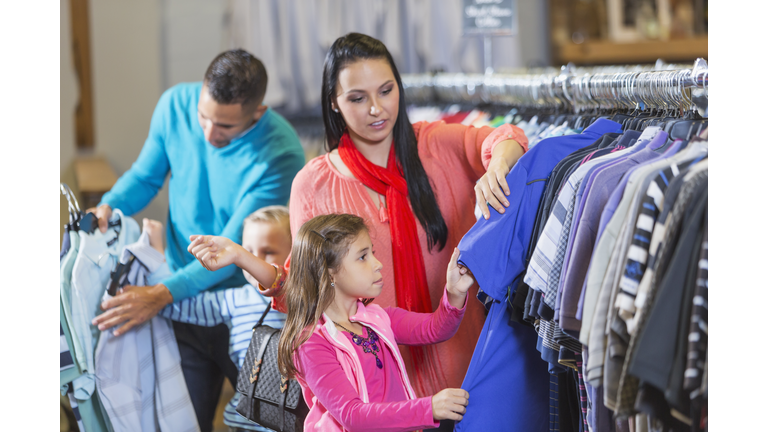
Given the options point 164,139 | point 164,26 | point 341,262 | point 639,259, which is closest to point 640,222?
point 639,259

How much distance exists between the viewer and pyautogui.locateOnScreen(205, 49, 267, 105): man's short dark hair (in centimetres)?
196

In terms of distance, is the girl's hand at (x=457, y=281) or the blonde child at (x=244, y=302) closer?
the girl's hand at (x=457, y=281)

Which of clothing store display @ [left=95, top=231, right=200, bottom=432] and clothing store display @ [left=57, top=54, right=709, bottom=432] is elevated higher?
clothing store display @ [left=57, top=54, right=709, bottom=432]

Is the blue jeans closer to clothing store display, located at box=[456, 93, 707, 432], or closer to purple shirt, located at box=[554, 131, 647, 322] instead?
clothing store display, located at box=[456, 93, 707, 432]

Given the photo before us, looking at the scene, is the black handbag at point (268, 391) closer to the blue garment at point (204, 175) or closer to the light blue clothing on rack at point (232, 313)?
the light blue clothing on rack at point (232, 313)

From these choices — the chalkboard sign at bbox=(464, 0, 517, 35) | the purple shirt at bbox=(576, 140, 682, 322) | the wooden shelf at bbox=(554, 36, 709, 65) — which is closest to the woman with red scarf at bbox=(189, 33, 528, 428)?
the purple shirt at bbox=(576, 140, 682, 322)

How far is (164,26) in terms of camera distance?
3.99 meters

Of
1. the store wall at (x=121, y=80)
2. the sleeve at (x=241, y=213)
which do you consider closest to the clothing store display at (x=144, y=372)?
the sleeve at (x=241, y=213)

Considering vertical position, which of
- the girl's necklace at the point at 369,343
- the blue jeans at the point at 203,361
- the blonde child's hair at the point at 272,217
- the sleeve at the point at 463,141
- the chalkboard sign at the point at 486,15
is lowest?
the blue jeans at the point at 203,361

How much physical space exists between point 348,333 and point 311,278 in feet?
0.48

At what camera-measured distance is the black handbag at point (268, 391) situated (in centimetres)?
163

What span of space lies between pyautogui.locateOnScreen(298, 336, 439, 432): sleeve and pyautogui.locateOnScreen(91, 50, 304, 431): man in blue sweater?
734mm

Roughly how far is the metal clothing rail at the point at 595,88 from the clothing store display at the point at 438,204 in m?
0.28
